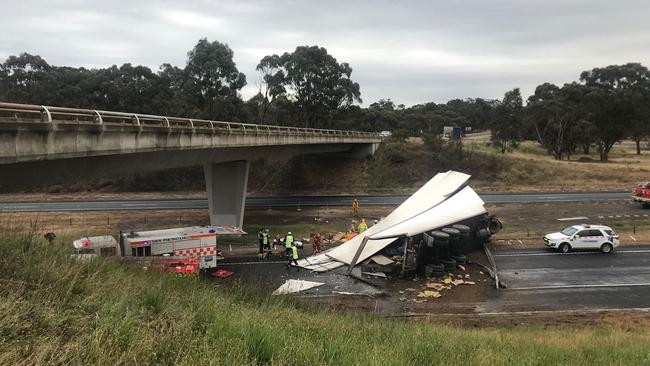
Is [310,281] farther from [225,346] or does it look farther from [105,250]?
[225,346]

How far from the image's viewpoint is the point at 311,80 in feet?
271

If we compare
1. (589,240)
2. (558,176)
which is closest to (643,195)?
(558,176)

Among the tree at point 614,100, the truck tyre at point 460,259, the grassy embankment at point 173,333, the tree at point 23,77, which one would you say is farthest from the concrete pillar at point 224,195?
the tree at point 614,100

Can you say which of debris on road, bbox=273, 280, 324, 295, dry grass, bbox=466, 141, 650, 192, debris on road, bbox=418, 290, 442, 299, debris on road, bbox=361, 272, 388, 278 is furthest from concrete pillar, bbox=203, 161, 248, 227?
dry grass, bbox=466, 141, 650, 192

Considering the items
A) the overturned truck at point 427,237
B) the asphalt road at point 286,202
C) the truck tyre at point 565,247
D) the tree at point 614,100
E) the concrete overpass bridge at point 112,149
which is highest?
the tree at point 614,100

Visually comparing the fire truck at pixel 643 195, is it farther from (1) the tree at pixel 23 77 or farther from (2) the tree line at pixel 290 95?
(1) the tree at pixel 23 77

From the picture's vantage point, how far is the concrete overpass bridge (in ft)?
51.3

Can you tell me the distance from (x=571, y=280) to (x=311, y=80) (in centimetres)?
6519

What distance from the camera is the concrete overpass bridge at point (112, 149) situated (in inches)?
616

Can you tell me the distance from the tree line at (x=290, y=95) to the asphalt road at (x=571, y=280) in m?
50.6

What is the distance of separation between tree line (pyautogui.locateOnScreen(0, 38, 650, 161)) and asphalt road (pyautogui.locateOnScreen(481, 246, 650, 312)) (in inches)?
1993

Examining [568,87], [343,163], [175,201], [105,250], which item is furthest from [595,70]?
[105,250]

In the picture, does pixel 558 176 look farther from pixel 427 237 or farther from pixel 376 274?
pixel 376 274

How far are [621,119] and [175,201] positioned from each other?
7571 centimetres
